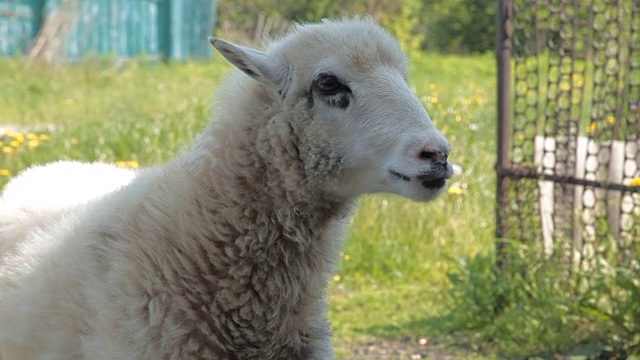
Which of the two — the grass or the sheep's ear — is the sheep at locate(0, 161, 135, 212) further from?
the grass

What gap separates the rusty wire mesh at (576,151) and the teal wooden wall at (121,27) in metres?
13.3

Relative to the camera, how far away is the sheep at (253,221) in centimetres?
343

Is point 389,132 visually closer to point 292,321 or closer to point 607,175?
point 292,321

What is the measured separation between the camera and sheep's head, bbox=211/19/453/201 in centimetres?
340

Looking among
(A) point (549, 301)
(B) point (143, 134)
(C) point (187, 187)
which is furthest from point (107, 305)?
(B) point (143, 134)

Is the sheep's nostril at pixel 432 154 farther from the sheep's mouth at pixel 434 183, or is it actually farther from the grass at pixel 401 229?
the grass at pixel 401 229

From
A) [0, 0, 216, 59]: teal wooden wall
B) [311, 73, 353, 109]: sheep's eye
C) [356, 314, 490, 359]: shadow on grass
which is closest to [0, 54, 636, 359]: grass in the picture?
[356, 314, 490, 359]: shadow on grass

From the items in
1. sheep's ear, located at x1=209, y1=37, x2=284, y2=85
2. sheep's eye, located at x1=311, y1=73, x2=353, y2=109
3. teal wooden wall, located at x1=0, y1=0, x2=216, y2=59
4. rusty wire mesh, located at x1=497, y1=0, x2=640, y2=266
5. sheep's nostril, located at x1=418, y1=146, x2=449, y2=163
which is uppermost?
sheep's ear, located at x1=209, y1=37, x2=284, y2=85

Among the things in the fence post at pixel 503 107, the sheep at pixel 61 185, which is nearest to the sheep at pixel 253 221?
the sheep at pixel 61 185

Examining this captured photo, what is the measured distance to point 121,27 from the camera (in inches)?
869

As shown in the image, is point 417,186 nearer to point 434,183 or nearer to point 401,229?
point 434,183

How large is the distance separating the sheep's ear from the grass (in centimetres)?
55

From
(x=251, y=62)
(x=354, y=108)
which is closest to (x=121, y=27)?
(x=251, y=62)

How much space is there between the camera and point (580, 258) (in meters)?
6.03
